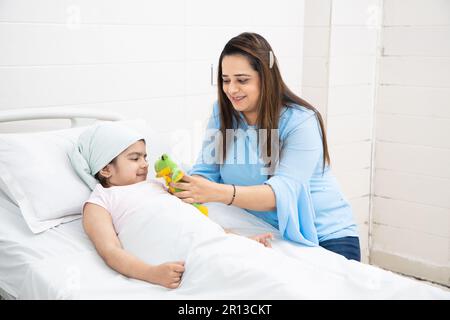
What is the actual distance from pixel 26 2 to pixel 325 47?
1619 millimetres

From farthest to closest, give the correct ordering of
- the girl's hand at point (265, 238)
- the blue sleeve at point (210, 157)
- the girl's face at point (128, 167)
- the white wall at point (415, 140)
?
1. the white wall at point (415, 140)
2. the blue sleeve at point (210, 157)
3. the girl's face at point (128, 167)
4. the girl's hand at point (265, 238)

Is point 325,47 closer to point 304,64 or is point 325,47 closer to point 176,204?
point 304,64

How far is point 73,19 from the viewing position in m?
2.42

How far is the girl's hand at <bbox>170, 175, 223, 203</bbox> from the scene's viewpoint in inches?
76.4

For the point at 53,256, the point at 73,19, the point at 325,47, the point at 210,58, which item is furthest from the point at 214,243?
the point at 325,47

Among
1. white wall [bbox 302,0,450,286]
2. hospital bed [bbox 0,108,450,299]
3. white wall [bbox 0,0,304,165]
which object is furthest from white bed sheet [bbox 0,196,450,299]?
white wall [bbox 302,0,450,286]

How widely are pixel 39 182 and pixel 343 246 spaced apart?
1.06 metres

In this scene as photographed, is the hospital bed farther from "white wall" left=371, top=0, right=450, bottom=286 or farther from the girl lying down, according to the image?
"white wall" left=371, top=0, right=450, bottom=286

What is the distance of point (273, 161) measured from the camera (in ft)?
6.98

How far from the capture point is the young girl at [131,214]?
1666mm

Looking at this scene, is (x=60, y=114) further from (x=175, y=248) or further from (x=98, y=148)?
(x=175, y=248)

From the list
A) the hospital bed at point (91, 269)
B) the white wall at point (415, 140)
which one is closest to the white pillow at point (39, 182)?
the hospital bed at point (91, 269)

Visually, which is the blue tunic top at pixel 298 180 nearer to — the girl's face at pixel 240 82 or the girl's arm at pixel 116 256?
the girl's face at pixel 240 82

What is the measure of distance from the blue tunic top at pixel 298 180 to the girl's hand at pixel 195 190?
0.67 ft
